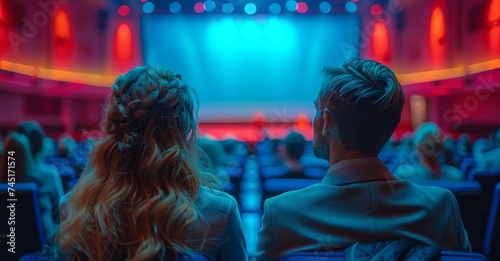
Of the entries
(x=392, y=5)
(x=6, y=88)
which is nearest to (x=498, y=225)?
(x=6, y=88)

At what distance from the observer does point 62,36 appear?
8.98m

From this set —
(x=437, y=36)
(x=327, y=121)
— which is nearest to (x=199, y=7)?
(x=437, y=36)

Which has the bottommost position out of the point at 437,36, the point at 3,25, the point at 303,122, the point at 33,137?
the point at 33,137

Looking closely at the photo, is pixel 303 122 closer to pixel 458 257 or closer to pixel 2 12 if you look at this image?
pixel 2 12

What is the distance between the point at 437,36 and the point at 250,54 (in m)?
4.97

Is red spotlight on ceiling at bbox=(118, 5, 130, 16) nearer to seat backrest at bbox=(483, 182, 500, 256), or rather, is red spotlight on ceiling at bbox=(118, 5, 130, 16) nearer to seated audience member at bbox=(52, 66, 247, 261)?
seat backrest at bbox=(483, 182, 500, 256)

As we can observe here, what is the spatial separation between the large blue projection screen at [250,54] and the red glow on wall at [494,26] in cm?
453

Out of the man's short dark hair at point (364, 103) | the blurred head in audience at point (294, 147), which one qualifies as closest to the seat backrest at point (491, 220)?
the man's short dark hair at point (364, 103)

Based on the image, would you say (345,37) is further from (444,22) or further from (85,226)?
(85,226)

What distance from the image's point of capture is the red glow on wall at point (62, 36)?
8.80 metres

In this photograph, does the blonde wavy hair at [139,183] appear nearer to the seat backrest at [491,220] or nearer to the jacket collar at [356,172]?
the jacket collar at [356,172]

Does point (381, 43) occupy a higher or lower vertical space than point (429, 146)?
higher

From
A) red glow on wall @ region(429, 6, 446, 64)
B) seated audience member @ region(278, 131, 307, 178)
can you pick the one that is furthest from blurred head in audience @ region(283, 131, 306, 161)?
red glow on wall @ region(429, 6, 446, 64)

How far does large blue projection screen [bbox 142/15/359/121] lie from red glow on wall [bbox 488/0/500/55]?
4526 mm
